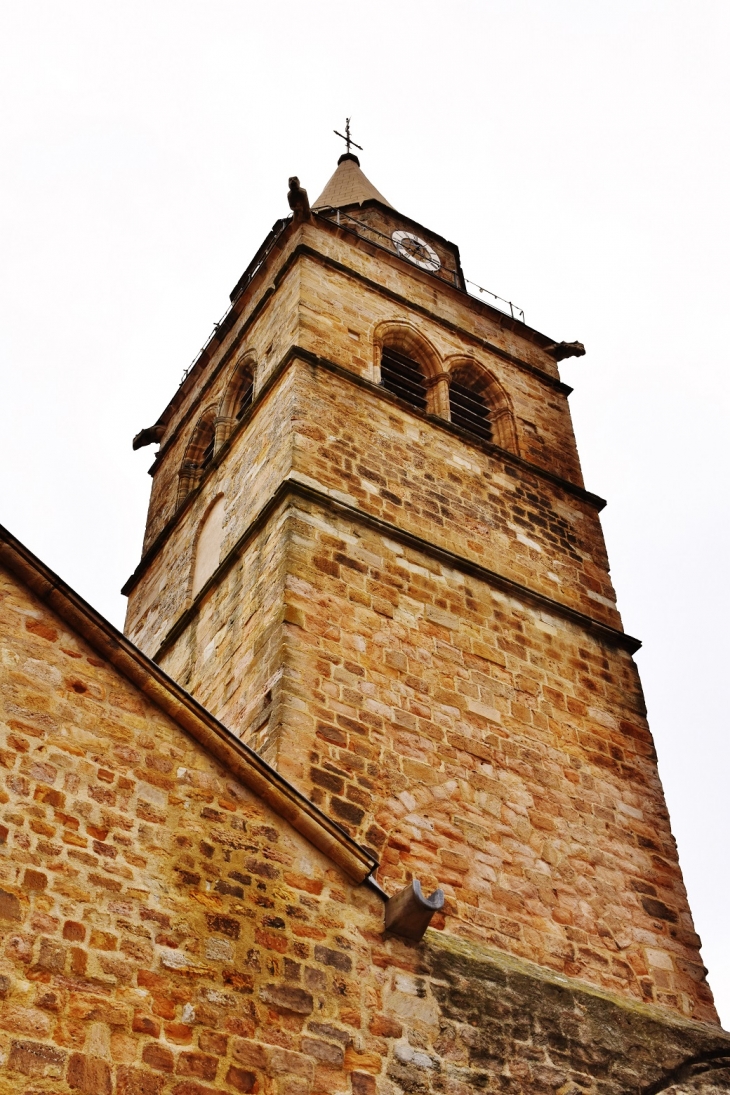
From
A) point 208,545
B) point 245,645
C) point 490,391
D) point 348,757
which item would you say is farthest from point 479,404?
point 348,757

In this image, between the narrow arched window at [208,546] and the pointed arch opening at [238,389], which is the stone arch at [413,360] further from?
the narrow arched window at [208,546]

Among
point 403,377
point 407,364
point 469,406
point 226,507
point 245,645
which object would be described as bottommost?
point 245,645

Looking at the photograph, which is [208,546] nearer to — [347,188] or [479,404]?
[479,404]

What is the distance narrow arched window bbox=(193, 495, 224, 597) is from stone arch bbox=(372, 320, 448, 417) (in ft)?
5.81

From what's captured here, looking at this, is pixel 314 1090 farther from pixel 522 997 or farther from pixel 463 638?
pixel 463 638

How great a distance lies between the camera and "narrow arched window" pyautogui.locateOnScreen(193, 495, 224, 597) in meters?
10.6

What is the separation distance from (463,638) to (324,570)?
3.58 feet

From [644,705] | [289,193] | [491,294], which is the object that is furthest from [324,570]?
[491,294]

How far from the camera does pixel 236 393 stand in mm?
12914

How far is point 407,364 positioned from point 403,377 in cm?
42

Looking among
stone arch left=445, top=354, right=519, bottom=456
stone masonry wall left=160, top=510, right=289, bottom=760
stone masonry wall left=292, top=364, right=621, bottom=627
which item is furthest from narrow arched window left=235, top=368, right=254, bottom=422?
stone masonry wall left=160, top=510, right=289, bottom=760

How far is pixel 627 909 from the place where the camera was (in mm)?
8047

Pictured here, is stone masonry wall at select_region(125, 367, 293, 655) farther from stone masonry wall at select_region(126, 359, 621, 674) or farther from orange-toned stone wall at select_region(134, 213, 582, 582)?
orange-toned stone wall at select_region(134, 213, 582, 582)

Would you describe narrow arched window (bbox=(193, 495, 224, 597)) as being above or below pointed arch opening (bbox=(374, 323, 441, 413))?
below
